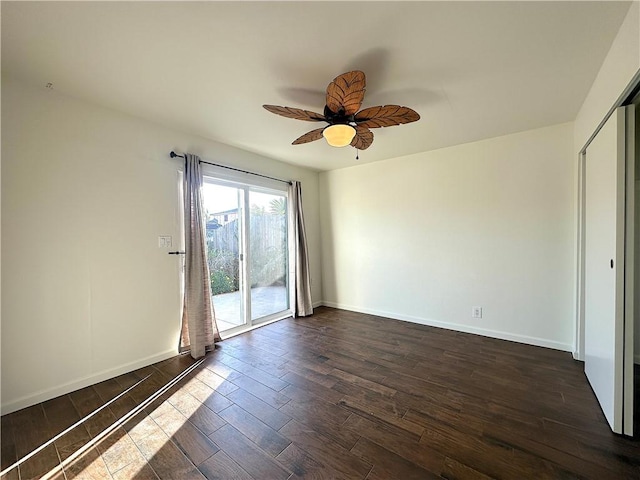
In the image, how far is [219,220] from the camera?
11.2 ft

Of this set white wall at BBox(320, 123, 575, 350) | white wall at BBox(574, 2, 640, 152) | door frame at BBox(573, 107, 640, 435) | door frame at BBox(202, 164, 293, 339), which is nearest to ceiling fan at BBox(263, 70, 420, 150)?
white wall at BBox(574, 2, 640, 152)

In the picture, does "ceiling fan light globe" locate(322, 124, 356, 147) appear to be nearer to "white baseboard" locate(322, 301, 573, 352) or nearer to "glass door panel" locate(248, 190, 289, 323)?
"glass door panel" locate(248, 190, 289, 323)

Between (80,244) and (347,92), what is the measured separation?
2.53 m

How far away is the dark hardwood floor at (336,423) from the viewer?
1466mm

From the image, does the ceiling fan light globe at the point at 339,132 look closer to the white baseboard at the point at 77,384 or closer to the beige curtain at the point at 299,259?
the beige curtain at the point at 299,259

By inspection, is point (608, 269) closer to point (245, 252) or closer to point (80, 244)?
point (245, 252)

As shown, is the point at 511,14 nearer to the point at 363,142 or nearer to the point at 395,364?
the point at 363,142

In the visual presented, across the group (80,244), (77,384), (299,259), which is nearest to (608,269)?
(299,259)

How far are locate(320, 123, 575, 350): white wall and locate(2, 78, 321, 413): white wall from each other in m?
2.76

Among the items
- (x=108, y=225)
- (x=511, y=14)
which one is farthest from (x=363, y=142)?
(x=108, y=225)

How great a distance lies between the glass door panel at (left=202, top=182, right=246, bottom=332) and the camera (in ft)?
10.8

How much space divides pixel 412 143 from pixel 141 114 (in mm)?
3042

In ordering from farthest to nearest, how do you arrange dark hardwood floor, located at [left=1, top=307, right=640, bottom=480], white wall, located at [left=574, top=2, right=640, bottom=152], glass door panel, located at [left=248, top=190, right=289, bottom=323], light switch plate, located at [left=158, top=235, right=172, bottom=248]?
glass door panel, located at [left=248, top=190, right=289, bottom=323] < light switch plate, located at [left=158, top=235, right=172, bottom=248] < dark hardwood floor, located at [left=1, top=307, right=640, bottom=480] < white wall, located at [left=574, top=2, right=640, bottom=152]

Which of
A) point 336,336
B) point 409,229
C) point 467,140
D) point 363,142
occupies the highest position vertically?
point 467,140
